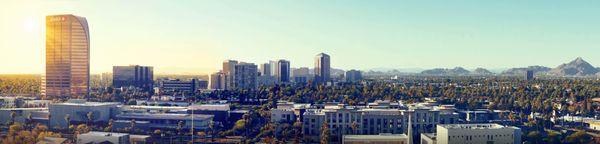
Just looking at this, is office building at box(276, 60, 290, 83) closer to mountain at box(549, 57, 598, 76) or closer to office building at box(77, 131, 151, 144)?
office building at box(77, 131, 151, 144)

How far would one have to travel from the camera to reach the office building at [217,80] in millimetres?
44094

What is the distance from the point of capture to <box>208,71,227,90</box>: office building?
4409cm

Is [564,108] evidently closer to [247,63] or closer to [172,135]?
[172,135]

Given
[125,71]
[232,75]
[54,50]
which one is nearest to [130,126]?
[54,50]

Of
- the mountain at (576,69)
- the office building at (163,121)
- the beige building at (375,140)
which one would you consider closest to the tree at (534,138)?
the beige building at (375,140)

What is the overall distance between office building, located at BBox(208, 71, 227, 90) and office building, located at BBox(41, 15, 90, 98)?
35.2ft

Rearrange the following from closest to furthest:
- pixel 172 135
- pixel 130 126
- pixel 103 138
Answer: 1. pixel 103 138
2. pixel 172 135
3. pixel 130 126

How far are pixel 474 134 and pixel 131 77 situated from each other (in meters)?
32.8

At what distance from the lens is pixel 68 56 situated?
116 feet

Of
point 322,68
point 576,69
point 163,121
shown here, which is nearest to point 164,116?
point 163,121

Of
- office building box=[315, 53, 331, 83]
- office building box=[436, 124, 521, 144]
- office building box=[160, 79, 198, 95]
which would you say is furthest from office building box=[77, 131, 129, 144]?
office building box=[315, 53, 331, 83]

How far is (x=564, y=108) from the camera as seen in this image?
26406mm

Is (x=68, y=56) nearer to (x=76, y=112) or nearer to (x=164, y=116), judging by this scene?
(x=76, y=112)

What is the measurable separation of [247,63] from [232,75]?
4.34ft
